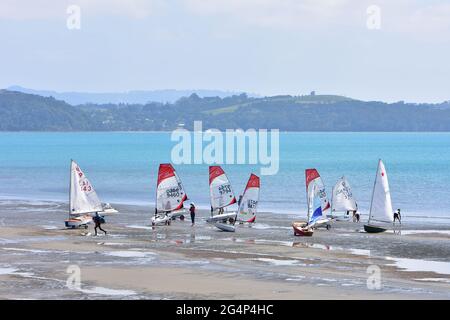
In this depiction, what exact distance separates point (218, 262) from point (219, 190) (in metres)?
26.7

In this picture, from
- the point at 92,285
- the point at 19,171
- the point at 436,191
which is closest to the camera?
the point at 92,285

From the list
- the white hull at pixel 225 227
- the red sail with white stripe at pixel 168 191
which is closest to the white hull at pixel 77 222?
the white hull at pixel 225 227

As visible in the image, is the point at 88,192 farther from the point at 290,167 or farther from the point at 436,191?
the point at 290,167

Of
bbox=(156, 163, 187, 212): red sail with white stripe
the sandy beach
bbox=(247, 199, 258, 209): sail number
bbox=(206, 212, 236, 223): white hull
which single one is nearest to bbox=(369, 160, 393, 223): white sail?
the sandy beach

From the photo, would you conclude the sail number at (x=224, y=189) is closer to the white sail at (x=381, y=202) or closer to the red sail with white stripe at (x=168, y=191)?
the red sail with white stripe at (x=168, y=191)

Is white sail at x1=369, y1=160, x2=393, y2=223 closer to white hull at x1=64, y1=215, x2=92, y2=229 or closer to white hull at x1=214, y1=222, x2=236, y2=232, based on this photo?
white hull at x1=214, y1=222, x2=236, y2=232

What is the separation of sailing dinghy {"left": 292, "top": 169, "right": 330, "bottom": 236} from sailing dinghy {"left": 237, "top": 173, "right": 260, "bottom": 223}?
13.7 ft

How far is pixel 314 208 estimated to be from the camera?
2645 inches

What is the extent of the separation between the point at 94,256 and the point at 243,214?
23.7 m

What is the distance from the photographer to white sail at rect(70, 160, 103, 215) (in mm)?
69250

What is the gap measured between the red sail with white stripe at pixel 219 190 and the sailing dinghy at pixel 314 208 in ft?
21.9

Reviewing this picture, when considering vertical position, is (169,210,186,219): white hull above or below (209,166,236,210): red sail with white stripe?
below
